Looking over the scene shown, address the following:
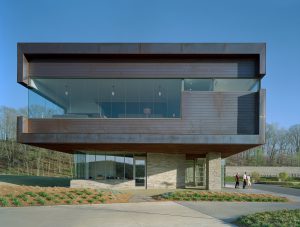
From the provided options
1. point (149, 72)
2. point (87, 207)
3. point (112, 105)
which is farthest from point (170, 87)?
point (87, 207)

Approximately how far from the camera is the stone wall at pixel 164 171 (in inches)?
1193

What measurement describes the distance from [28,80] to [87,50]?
4.61 meters

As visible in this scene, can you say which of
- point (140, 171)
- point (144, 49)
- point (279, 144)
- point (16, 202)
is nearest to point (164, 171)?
point (140, 171)

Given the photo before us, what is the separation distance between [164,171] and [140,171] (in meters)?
1.99

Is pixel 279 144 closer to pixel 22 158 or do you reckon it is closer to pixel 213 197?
pixel 22 158

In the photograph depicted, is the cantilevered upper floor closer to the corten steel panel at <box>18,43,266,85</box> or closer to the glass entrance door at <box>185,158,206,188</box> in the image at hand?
the corten steel panel at <box>18,43,266,85</box>

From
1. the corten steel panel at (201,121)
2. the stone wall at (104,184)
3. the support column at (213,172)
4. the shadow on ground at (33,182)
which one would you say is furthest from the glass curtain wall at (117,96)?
the shadow on ground at (33,182)

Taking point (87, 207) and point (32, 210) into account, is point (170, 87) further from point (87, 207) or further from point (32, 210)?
point (32, 210)

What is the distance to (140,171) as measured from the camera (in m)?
30.4

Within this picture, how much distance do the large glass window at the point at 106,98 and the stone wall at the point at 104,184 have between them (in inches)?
251

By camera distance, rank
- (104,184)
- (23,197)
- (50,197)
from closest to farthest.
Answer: (23,197)
(50,197)
(104,184)

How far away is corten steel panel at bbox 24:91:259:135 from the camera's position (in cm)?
2522

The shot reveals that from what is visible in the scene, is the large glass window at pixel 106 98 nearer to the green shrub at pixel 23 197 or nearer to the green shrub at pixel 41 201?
the green shrub at pixel 23 197

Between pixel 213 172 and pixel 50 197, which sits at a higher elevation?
pixel 50 197
